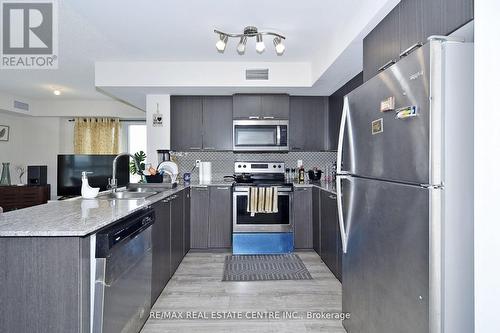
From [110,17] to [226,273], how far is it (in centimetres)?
264

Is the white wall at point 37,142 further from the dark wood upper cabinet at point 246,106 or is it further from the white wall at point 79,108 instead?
the dark wood upper cabinet at point 246,106

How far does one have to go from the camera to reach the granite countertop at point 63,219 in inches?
51.2

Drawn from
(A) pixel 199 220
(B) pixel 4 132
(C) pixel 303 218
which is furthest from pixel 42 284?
(B) pixel 4 132

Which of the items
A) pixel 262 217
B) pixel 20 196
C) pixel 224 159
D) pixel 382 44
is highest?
pixel 382 44

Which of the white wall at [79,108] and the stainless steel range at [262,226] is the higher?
the white wall at [79,108]

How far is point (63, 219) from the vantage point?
60.9 inches

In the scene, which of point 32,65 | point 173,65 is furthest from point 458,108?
point 32,65

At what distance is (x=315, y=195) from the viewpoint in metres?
3.83

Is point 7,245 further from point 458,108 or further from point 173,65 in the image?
point 173,65

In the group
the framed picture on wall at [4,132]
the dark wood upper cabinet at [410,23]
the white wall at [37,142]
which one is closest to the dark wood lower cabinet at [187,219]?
the dark wood upper cabinet at [410,23]

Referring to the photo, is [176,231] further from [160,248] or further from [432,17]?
[432,17]

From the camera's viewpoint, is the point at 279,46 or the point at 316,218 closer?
the point at 279,46

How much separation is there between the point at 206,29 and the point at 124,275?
2.21 meters
